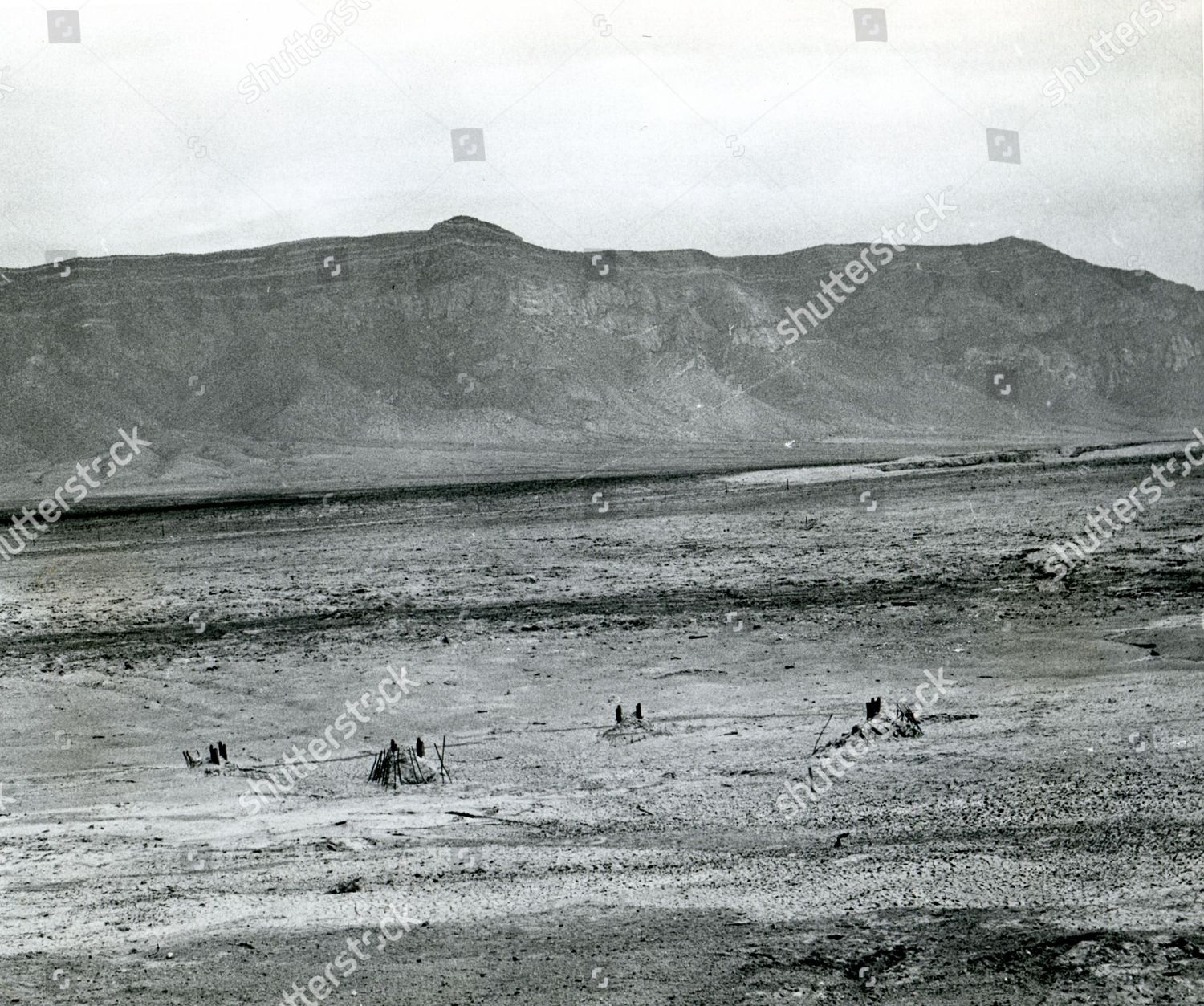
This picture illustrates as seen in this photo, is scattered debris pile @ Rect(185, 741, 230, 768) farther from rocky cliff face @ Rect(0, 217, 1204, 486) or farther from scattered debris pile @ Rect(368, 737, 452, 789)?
rocky cliff face @ Rect(0, 217, 1204, 486)

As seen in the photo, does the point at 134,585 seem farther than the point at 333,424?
No

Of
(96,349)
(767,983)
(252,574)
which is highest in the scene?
(96,349)

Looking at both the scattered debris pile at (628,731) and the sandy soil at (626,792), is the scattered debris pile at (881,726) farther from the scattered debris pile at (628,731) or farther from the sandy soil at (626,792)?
the scattered debris pile at (628,731)

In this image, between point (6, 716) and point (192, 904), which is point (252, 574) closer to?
point (6, 716)

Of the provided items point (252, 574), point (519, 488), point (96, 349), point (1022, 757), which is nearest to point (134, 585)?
point (252, 574)

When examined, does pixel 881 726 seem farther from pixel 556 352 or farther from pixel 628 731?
pixel 556 352

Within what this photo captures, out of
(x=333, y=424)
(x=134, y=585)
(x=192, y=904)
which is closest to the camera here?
(x=192, y=904)
